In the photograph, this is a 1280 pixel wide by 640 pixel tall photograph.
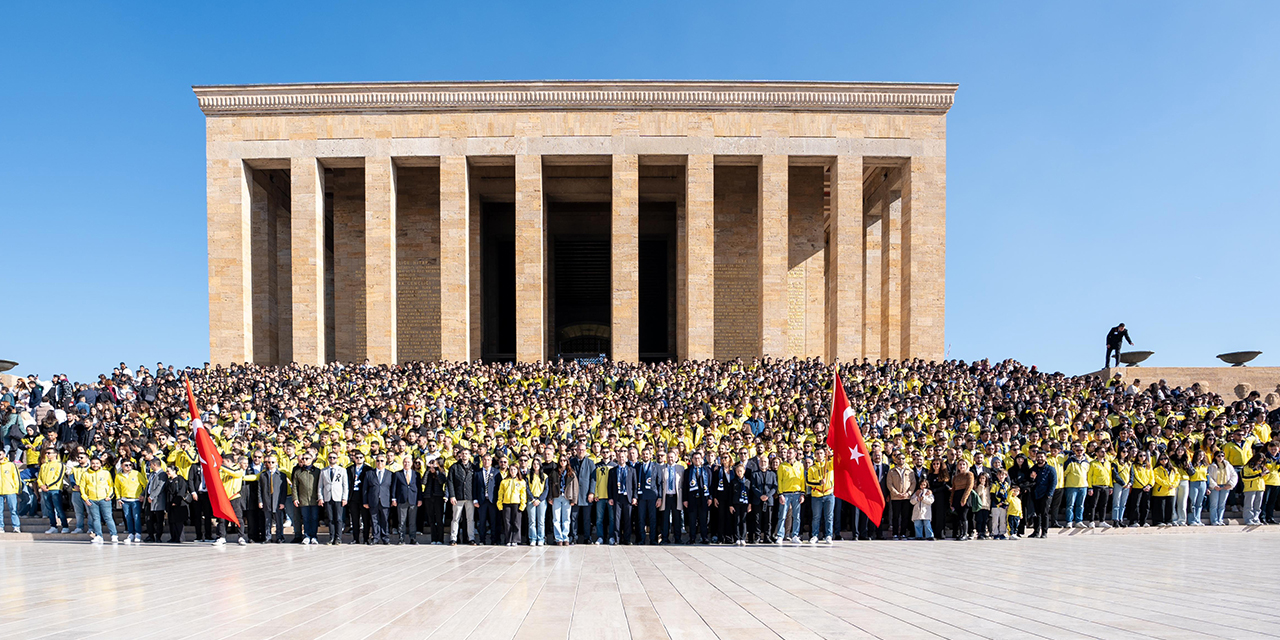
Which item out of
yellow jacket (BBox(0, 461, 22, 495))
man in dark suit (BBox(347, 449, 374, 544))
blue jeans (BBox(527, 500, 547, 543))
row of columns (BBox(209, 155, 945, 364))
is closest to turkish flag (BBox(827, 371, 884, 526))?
blue jeans (BBox(527, 500, 547, 543))

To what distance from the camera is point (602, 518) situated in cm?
1306

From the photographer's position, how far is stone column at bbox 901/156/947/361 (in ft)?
96.1

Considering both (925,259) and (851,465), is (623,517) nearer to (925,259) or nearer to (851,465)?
(851,465)

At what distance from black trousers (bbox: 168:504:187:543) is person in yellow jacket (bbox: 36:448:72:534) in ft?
7.73

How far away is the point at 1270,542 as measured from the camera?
468 inches

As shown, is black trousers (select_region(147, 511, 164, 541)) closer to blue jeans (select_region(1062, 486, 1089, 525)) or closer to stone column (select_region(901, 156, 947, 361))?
blue jeans (select_region(1062, 486, 1089, 525))

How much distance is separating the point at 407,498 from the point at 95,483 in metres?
5.16

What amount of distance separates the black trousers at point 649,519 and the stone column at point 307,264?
20.1m

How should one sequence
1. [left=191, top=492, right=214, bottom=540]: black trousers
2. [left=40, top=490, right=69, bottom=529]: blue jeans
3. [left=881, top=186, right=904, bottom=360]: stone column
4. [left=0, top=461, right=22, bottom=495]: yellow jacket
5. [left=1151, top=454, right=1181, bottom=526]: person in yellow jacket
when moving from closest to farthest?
[left=191, top=492, right=214, bottom=540]: black trousers
[left=0, top=461, right=22, bottom=495]: yellow jacket
[left=40, top=490, right=69, bottom=529]: blue jeans
[left=1151, top=454, right=1181, bottom=526]: person in yellow jacket
[left=881, top=186, right=904, bottom=360]: stone column

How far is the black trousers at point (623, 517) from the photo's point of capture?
42.5 ft

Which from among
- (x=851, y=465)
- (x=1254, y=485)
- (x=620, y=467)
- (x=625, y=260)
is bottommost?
(x=1254, y=485)

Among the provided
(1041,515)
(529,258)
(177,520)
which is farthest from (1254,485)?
(529,258)

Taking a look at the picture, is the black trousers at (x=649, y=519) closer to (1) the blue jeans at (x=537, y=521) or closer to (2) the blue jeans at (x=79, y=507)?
(1) the blue jeans at (x=537, y=521)

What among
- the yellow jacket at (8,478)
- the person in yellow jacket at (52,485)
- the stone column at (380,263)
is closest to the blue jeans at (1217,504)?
the person in yellow jacket at (52,485)
